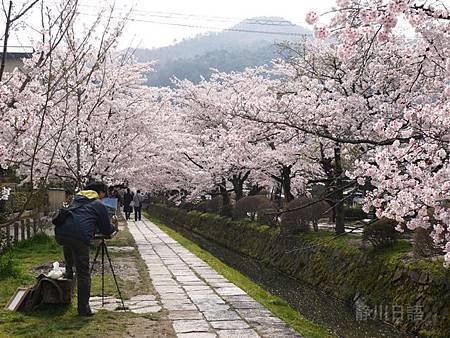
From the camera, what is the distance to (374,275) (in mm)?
10305

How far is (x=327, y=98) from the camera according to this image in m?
12.1

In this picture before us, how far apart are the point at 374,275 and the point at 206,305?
14.2ft

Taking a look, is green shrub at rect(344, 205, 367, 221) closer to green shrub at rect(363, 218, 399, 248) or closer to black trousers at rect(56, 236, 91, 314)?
green shrub at rect(363, 218, 399, 248)

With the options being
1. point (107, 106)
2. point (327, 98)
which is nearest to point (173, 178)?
point (107, 106)

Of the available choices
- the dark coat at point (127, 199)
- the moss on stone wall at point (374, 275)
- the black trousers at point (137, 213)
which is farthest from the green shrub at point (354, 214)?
the dark coat at point (127, 199)

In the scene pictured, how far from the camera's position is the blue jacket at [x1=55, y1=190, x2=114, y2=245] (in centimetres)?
638

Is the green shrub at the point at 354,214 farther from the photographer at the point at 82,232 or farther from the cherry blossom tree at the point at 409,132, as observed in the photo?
the photographer at the point at 82,232

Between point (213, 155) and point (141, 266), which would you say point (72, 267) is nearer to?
point (141, 266)

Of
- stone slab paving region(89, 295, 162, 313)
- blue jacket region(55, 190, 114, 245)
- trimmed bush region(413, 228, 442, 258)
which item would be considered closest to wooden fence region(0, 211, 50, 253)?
stone slab paving region(89, 295, 162, 313)

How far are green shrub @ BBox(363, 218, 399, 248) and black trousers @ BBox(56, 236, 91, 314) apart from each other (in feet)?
19.9

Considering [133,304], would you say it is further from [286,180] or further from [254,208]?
[254,208]

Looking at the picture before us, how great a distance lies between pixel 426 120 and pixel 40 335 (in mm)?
4760

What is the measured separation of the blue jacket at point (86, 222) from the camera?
251 inches

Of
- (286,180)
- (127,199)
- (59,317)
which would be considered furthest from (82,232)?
(127,199)
